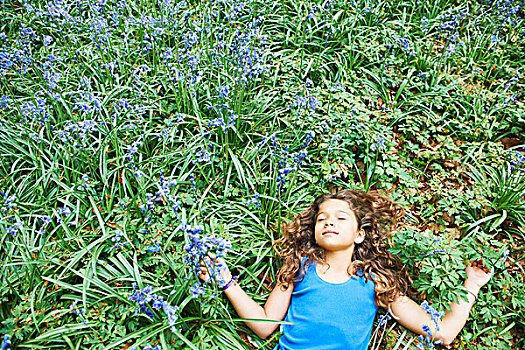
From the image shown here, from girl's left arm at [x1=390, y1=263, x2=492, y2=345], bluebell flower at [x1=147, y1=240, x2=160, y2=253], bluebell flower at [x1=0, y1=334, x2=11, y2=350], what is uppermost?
bluebell flower at [x1=147, y1=240, x2=160, y2=253]

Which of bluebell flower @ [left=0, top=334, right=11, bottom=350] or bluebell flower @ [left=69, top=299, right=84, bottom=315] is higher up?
bluebell flower @ [left=0, top=334, right=11, bottom=350]

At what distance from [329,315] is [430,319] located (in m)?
0.72

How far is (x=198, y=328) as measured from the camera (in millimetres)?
2559

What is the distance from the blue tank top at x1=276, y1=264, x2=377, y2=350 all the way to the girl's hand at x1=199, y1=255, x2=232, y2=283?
51 cm

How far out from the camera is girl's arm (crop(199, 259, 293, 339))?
2.56m

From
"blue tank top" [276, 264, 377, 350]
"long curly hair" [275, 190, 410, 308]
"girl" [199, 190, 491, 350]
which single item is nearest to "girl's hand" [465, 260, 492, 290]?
"girl" [199, 190, 491, 350]

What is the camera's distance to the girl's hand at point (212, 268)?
2.20 metres

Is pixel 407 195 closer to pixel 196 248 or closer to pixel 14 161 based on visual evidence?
pixel 196 248

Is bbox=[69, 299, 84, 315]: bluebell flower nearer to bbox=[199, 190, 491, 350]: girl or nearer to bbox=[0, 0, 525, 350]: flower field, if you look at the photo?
bbox=[0, 0, 525, 350]: flower field

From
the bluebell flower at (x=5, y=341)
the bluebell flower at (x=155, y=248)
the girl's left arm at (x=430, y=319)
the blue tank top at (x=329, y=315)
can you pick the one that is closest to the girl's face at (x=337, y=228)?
the blue tank top at (x=329, y=315)

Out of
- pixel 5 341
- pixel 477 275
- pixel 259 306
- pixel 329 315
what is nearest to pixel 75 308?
pixel 5 341

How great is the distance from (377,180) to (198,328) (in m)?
2.01

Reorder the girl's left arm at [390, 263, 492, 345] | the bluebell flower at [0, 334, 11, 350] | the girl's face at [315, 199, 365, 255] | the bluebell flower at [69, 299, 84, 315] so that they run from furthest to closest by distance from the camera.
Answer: the girl's face at [315, 199, 365, 255], the girl's left arm at [390, 263, 492, 345], the bluebell flower at [69, 299, 84, 315], the bluebell flower at [0, 334, 11, 350]

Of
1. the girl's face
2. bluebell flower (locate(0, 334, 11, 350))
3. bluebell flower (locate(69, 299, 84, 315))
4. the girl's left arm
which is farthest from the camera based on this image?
the girl's face
